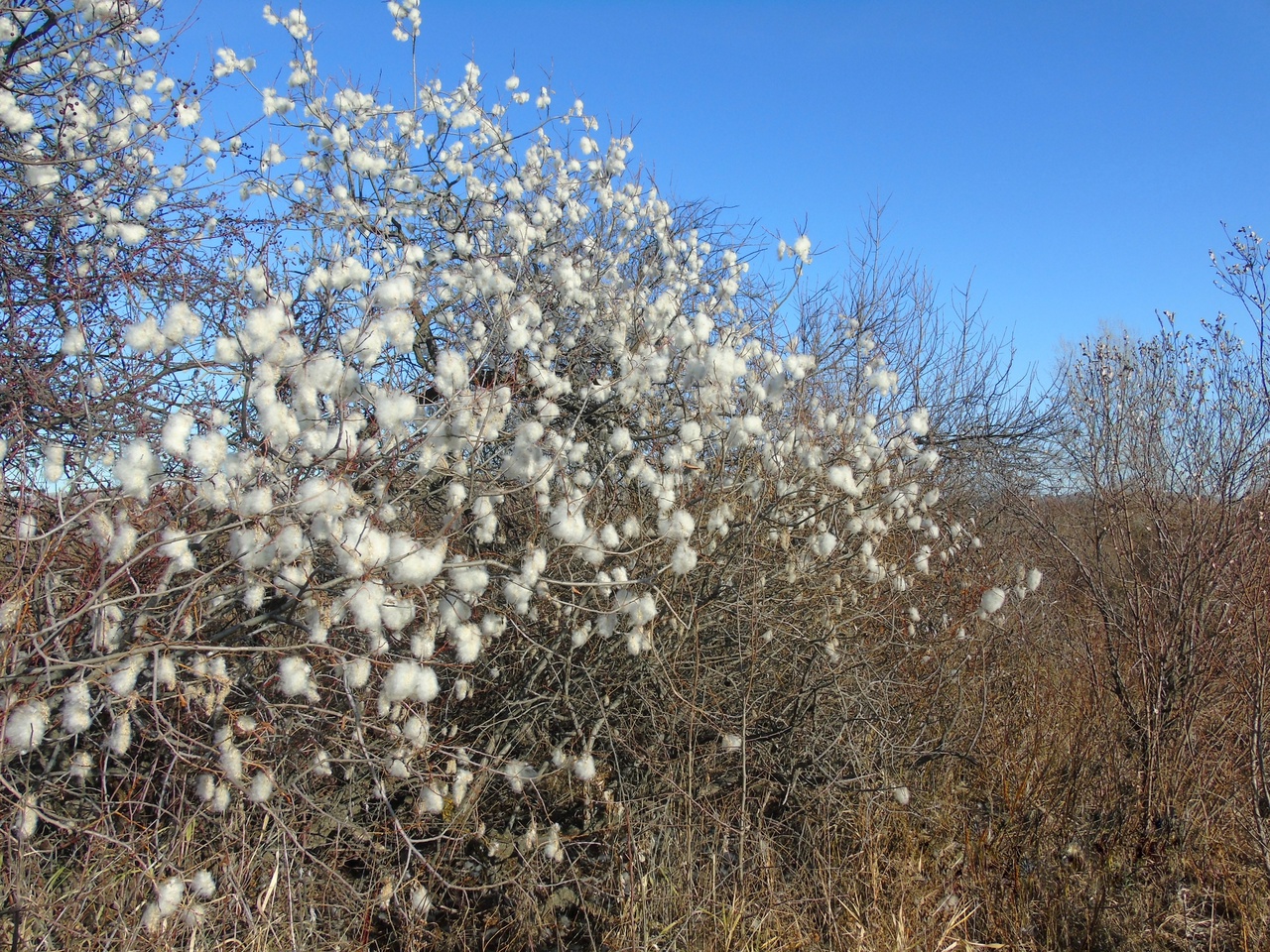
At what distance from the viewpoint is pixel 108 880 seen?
274 cm

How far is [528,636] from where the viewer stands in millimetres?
3807

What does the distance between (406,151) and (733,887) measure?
619 centimetres

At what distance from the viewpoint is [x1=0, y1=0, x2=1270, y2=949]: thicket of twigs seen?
2562mm

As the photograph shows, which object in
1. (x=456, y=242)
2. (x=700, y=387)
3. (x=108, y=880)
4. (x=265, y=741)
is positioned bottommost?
(x=108, y=880)

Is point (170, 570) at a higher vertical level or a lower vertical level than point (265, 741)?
higher

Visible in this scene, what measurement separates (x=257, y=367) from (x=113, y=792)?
1.82 m

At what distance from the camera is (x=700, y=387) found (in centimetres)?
410

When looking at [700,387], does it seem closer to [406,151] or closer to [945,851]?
[945,851]

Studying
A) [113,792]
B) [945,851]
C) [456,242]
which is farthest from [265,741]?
[456,242]

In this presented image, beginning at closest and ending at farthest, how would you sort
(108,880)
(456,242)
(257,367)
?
(257,367) → (108,880) → (456,242)

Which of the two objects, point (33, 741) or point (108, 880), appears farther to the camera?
point (108, 880)

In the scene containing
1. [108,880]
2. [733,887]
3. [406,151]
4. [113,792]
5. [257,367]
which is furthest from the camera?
[406,151]

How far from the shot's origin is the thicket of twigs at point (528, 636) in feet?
8.41

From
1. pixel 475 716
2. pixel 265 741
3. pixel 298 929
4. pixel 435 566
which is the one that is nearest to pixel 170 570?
pixel 435 566
